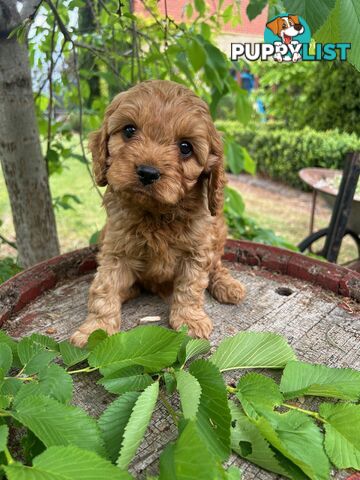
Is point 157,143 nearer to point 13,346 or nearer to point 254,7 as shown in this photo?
point 13,346

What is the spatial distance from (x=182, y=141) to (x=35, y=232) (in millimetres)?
1456

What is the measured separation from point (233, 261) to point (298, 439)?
56.2 inches

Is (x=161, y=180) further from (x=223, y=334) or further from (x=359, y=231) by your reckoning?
(x=359, y=231)

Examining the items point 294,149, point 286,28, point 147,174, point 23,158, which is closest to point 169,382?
point 147,174

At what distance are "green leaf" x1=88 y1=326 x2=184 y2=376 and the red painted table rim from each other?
619mm

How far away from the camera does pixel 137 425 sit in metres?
1.16

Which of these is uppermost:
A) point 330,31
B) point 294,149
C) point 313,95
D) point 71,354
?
point 330,31

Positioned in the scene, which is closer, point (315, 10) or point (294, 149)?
point (315, 10)

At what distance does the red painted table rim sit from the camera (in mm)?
1975

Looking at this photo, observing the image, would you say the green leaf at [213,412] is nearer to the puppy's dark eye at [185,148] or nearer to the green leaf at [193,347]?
the green leaf at [193,347]

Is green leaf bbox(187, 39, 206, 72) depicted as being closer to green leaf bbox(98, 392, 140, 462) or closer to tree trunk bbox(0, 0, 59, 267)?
tree trunk bbox(0, 0, 59, 267)

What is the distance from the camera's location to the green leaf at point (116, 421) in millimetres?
1175

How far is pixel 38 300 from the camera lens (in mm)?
2066

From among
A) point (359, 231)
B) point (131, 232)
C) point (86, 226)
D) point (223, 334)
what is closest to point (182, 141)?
point (131, 232)
